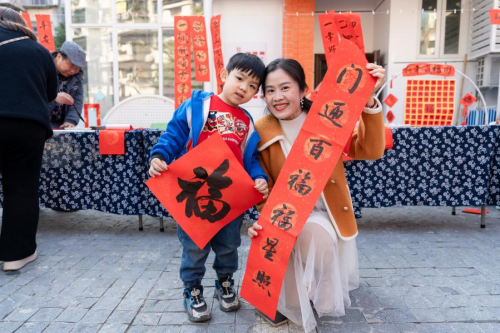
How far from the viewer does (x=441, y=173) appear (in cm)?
325

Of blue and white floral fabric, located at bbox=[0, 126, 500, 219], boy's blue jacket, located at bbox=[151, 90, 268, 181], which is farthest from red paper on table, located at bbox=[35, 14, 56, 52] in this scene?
boy's blue jacket, located at bbox=[151, 90, 268, 181]

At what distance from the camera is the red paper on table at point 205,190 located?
5.61ft

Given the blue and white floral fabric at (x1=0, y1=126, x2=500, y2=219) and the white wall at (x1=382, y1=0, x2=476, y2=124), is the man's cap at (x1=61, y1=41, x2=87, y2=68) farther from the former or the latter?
the white wall at (x1=382, y1=0, x2=476, y2=124)

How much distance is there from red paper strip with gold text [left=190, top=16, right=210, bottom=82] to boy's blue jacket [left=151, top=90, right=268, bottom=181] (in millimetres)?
3836

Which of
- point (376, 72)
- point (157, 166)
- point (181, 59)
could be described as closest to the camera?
point (376, 72)

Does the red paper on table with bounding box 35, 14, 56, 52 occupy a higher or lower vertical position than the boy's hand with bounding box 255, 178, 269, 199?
higher

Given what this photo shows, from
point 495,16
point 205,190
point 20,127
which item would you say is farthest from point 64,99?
point 495,16

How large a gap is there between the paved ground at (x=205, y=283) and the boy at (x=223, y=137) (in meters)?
0.20

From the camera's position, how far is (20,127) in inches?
92.0

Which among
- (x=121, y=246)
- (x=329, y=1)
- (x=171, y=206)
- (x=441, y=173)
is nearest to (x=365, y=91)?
(x=171, y=206)

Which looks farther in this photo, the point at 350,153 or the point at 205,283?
the point at 205,283

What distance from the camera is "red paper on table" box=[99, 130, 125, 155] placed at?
316 cm

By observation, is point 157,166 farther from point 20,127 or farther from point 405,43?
point 405,43

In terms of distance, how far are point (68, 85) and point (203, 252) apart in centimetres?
263
